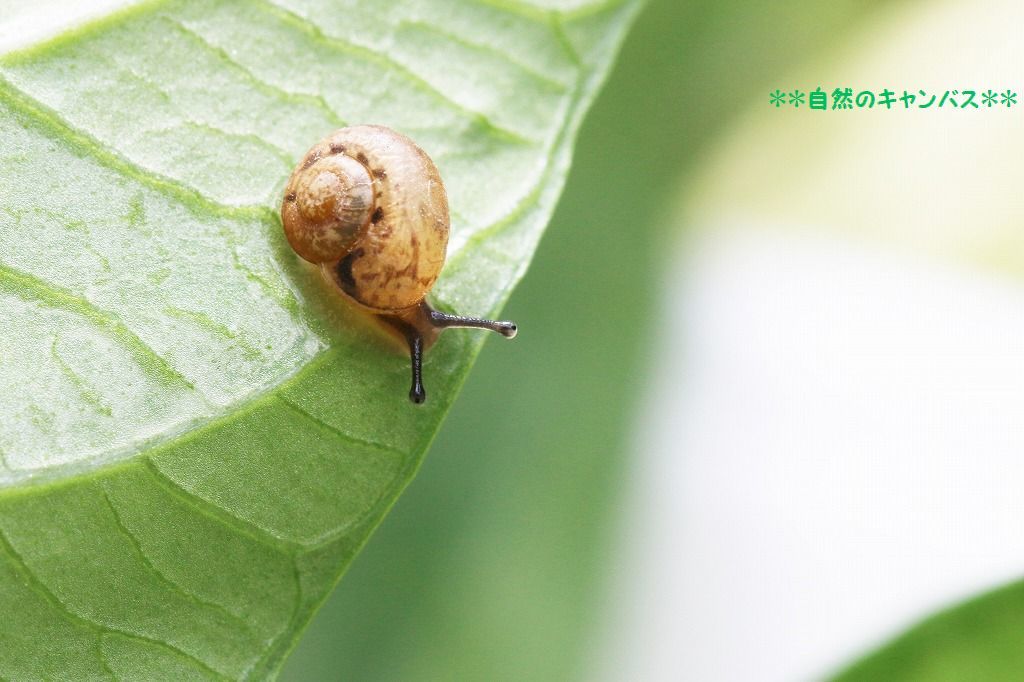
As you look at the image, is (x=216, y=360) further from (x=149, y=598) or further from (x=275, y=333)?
(x=149, y=598)

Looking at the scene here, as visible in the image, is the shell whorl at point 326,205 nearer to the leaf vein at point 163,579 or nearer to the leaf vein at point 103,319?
the leaf vein at point 103,319

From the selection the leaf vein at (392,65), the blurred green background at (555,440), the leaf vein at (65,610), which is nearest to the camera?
the leaf vein at (65,610)

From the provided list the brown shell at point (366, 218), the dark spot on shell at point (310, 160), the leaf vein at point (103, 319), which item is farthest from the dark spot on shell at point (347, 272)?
the leaf vein at point (103, 319)

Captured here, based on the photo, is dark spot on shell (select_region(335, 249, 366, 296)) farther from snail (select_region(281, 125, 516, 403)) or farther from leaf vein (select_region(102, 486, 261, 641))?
leaf vein (select_region(102, 486, 261, 641))

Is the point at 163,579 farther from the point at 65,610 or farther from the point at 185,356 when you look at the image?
the point at 185,356

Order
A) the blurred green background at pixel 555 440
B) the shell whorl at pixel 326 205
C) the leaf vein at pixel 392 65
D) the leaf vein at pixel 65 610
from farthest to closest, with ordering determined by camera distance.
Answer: the blurred green background at pixel 555 440 < the leaf vein at pixel 392 65 < the shell whorl at pixel 326 205 < the leaf vein at pixel 65 610

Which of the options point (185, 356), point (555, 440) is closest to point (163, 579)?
point (185, 356)

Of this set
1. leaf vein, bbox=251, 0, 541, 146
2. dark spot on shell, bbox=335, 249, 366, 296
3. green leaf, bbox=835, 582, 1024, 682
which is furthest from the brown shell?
green leaf, bbox=835, 582, 1024, 682

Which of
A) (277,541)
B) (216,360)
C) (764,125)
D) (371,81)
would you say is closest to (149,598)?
(277,541)
